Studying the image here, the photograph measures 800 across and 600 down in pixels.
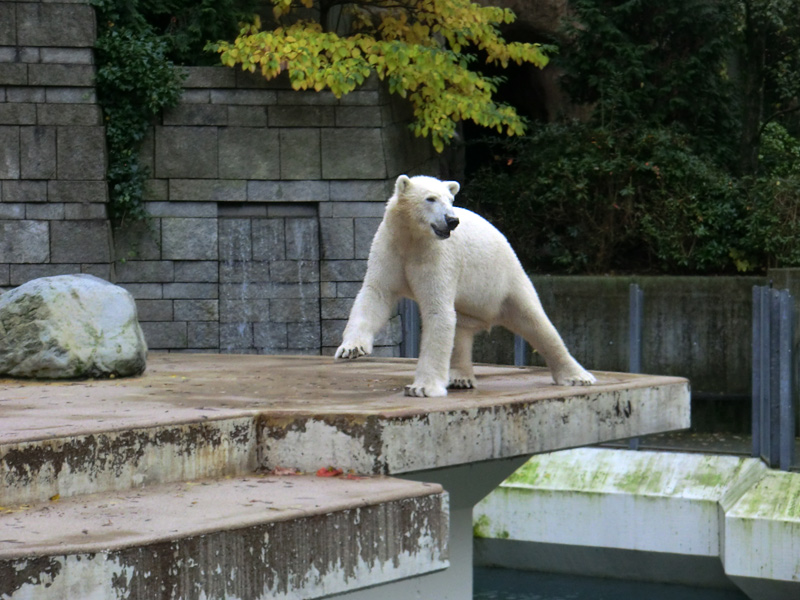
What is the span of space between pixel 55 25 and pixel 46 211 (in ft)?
4.78

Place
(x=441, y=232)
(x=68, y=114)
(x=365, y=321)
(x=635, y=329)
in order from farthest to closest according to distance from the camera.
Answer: (x=68, y=114)
(x=635, y=329)
(x=365, y=321)
(x=441, y=232)

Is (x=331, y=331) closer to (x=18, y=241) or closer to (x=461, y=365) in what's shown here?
(x=18, y=241)

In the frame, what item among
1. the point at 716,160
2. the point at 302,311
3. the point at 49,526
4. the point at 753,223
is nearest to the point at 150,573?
the point at 49,526

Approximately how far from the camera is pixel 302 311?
9.38 metres

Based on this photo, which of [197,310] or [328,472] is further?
[197,310]

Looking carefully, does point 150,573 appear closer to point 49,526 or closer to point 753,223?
point 49,526

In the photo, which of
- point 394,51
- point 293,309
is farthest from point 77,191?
point 394,51

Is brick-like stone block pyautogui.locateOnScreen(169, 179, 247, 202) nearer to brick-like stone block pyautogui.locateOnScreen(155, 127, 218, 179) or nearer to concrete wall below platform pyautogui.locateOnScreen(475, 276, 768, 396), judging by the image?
brick-like stone block pyautogui.locateOnScreen(155, 127, 218, 179)

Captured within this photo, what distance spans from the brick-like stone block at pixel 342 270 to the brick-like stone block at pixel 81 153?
1918 mm

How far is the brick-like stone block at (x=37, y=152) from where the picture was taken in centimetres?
885

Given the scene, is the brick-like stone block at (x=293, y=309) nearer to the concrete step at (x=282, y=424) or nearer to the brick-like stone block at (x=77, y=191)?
the brick-like stone block at (x=77, y=191)

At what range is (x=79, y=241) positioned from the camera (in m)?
8.95

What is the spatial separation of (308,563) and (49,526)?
754 millimetres

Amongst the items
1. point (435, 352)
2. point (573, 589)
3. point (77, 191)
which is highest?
point (77, 191)
